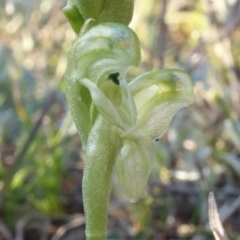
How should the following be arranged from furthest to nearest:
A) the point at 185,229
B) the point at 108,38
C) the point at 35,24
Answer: the point at 35,24 < the point at 185,229 < the point at 108,38

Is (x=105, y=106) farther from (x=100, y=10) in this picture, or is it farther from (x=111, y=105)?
(x=100, y=10)

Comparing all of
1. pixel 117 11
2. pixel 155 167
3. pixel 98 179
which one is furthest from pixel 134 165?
pixel 155 167

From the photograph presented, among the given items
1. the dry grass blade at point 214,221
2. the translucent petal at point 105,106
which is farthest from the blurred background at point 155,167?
the translucent petal at point 105,106

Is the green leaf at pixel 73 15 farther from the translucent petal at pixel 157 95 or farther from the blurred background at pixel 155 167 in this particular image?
the blurred background at pixel 155 167

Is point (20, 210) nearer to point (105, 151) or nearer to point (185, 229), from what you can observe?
A: point (185, 229)

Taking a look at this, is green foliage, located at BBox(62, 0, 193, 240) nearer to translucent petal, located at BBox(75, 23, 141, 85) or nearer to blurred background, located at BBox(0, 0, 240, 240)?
translucent petal, located at BBox(75, 23, 141, 85)

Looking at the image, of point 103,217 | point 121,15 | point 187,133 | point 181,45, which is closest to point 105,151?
point 103,217

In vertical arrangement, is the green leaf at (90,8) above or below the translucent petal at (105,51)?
above
